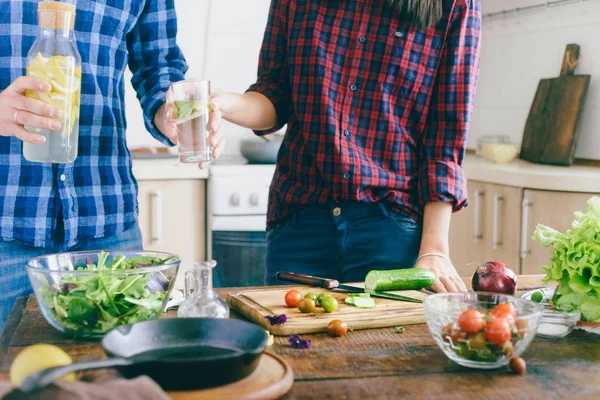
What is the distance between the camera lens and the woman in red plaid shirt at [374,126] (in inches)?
68.8

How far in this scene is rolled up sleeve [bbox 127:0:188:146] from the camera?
1.83 metres

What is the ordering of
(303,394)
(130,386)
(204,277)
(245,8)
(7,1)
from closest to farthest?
(130,386) < (303,394) < (204,277) < (7,1) < (245,8)

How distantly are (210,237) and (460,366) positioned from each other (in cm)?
233

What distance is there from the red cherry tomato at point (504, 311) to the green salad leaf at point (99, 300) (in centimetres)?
54

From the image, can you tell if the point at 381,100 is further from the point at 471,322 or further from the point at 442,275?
the point at 471,322

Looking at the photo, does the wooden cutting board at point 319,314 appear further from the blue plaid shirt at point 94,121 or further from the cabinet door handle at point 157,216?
the cabinet door handle at point 157,216

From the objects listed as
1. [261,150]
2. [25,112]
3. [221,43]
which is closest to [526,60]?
[261,150]

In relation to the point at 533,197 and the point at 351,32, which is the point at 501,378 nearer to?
the point at 351,32

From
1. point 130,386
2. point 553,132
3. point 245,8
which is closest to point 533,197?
point 553,132

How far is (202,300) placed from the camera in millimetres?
1219

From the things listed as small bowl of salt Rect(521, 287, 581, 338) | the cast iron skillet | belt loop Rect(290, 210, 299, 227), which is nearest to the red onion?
small bowl of salt Rect(521, 287, 581, 338)

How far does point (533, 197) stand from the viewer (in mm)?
2877

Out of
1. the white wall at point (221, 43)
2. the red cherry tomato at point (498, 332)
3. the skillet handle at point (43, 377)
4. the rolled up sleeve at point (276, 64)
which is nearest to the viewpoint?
the skillet handle at point (43, 377)

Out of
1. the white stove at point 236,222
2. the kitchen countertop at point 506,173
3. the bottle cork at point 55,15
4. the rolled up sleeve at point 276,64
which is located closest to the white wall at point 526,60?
the kitchen countertop at point 506,173
